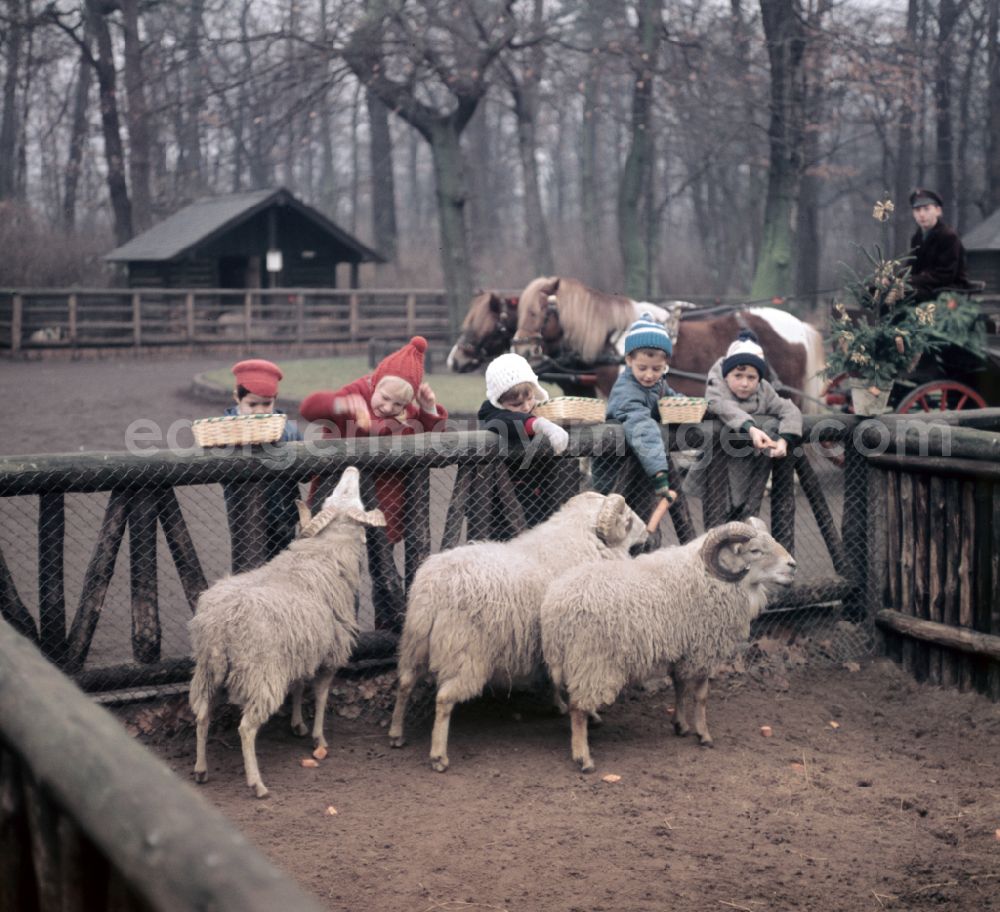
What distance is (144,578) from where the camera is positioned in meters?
5.86

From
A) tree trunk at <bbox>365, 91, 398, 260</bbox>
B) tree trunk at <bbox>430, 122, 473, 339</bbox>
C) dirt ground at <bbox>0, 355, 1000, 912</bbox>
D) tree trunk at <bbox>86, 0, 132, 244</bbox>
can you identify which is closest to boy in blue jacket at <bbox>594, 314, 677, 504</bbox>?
dirt ground at <bbox>0, 355, 1000, 912</bbox>

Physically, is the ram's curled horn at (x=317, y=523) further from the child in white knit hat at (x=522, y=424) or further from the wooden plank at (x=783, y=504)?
the wooden plank at (x=783, y=504)

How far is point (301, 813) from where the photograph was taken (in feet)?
16.3

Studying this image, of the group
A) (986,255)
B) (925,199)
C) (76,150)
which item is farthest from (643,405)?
(76,150)

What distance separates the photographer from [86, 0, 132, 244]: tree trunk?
1303 inches

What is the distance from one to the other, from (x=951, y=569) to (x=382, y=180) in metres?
36.4

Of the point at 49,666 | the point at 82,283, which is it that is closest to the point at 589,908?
the point at 49,666

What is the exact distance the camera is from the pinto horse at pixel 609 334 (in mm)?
10578

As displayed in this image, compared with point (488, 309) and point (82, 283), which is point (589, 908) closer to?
point (488, 309)

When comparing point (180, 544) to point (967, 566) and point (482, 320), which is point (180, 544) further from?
A: point (482, 320)

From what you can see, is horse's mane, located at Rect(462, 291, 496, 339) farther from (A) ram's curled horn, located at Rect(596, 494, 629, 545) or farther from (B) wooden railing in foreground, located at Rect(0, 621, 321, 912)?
(B) wooden railing in foreground, located at Rect(0, 621, 321, 912)

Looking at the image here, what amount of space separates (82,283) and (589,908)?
1287 inches

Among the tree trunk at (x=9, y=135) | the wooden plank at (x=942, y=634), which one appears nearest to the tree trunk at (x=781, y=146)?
the wooden plank at (x=942, y=634)

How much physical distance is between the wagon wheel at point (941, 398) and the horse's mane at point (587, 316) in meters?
2.50
